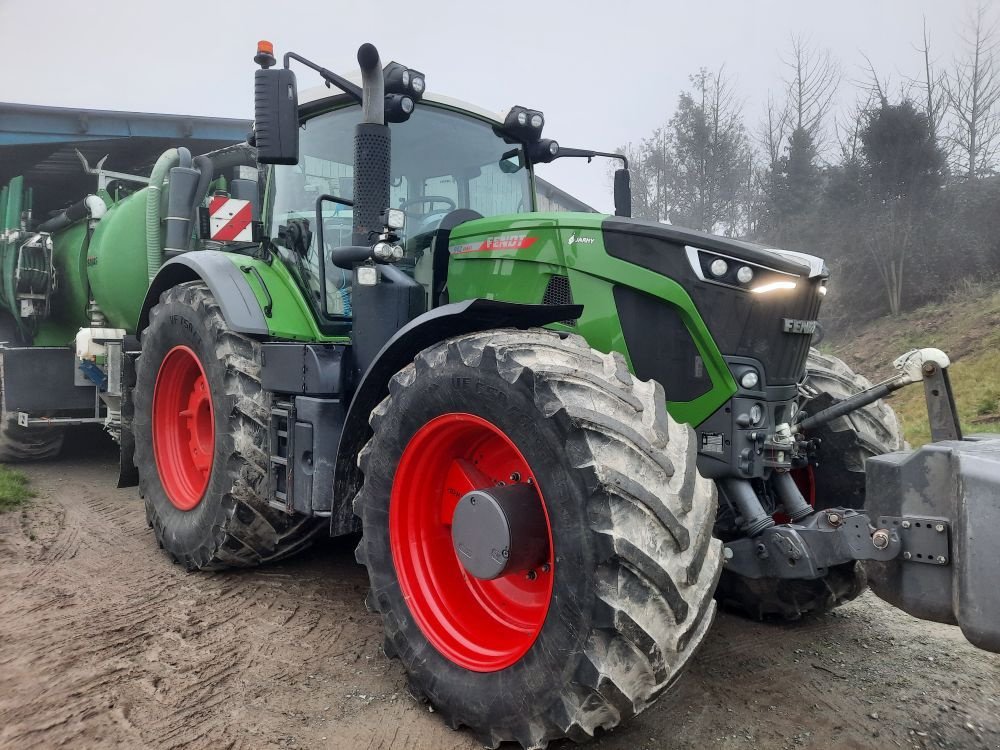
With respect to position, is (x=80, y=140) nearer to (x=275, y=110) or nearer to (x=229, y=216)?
(x=229, y=216)

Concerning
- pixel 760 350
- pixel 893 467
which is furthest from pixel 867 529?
pixel 760 350

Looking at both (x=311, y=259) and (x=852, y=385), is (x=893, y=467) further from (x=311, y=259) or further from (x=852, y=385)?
(x=311, y=259)

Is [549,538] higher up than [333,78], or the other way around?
[333,78]

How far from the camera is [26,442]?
7.34m

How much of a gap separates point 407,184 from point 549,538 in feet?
6.99

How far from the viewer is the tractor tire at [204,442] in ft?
12.6

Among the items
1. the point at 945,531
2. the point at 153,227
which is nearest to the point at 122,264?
the point at 153,227

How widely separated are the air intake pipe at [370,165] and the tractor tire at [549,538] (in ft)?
2.76

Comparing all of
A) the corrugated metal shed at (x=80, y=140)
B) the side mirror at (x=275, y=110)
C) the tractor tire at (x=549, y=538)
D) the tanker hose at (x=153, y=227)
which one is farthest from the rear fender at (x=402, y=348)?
the corrugated metal shed at (x=80, y=140)

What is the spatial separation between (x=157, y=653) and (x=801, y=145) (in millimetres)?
22497

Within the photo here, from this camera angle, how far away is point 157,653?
10.5ft

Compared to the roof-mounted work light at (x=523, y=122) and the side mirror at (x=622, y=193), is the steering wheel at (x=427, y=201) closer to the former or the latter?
the roof-mounted work light at (x=523, y=122)

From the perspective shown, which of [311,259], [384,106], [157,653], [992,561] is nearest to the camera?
[992,561]

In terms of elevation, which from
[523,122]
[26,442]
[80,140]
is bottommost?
[26,442]
